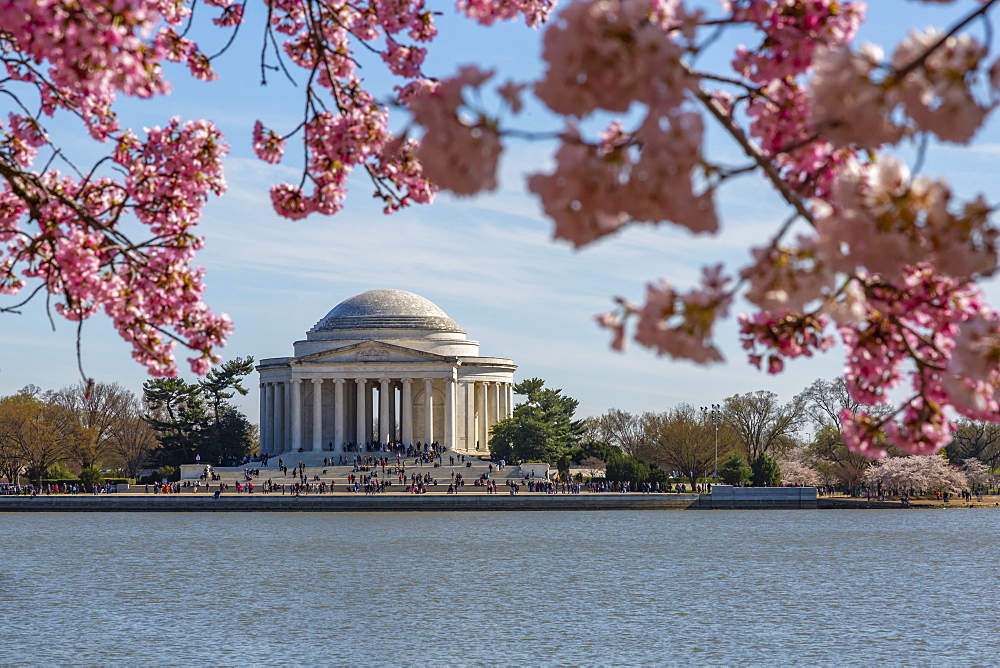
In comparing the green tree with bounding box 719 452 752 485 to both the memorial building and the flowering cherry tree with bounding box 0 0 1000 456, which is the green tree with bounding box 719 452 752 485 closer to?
the memorial building

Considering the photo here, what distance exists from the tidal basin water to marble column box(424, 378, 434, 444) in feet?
179

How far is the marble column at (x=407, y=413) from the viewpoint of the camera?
12331cm

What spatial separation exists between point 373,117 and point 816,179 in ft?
14.4

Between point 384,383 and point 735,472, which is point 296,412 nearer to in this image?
point 384,383

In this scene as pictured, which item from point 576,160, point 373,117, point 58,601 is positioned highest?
point 373,117

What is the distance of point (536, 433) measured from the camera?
107688mm

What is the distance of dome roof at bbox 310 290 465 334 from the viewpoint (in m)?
129

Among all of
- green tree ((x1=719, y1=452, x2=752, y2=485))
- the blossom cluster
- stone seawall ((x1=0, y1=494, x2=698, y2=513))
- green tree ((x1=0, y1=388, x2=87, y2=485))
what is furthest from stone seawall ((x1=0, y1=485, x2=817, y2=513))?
the blossom cluster

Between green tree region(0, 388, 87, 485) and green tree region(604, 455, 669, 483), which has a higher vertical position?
green tree region(0, 388, 87, 485)

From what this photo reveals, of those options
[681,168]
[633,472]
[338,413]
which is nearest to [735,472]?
[633,472]

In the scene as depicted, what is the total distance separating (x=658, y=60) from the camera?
5234 millimetres

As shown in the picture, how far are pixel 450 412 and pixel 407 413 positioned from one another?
4.51 metres

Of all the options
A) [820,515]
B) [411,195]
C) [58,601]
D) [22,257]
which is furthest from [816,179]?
[820,515]

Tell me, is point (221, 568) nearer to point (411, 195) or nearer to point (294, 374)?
point (411, 195)
